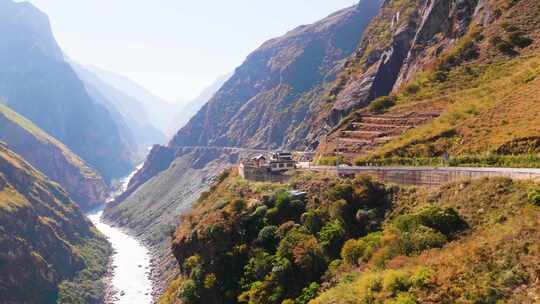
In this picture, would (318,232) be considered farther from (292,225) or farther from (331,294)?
(331,294)

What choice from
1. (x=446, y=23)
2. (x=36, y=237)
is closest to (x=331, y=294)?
(x=446, y=23)

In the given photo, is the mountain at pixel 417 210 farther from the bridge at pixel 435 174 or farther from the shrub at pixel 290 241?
the bridge at pixel 435 174

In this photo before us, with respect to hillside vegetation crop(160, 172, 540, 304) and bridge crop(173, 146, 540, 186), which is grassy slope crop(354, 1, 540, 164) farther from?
hillside vegetation crop(160, 172, 540, 304)

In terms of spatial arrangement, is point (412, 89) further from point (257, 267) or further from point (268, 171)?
point (257, 267)

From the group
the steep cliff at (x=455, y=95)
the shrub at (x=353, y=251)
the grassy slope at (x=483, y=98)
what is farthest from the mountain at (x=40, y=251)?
the grassy slope at (x=483, y=98)

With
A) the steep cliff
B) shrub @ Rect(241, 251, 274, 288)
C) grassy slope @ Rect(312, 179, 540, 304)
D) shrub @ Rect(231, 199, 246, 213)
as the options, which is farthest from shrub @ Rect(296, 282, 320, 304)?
the steep cliff

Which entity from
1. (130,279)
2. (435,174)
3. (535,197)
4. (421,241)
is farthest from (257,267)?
(130,279)
